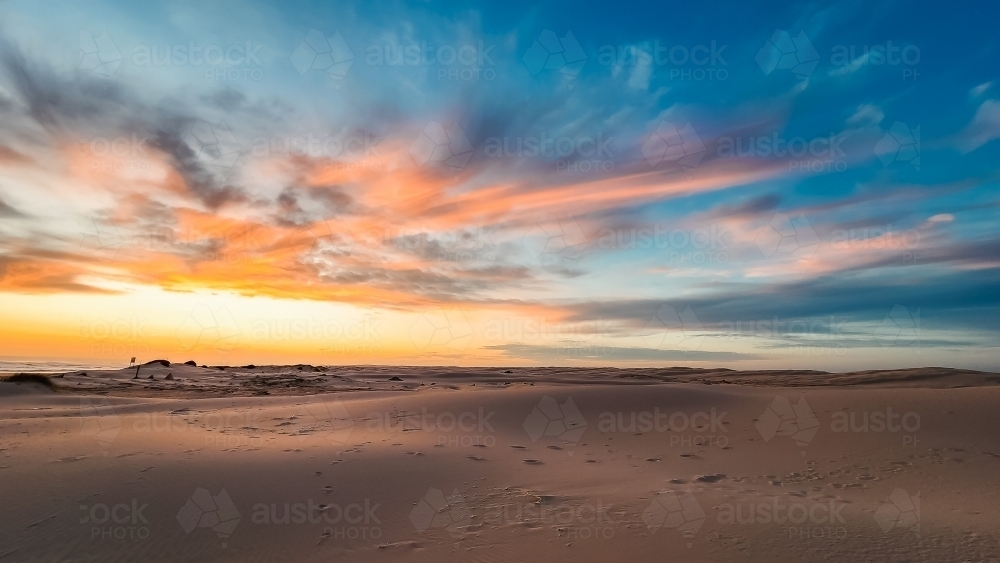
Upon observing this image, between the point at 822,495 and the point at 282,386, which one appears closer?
the point at 822,495

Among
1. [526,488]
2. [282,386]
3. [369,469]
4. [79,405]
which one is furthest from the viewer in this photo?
[282,386]

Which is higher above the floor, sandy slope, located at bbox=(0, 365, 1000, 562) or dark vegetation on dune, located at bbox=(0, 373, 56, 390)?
dark vegetation on dune, located at bbox=(0, 373, 56, 390)

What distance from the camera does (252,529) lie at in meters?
6.06

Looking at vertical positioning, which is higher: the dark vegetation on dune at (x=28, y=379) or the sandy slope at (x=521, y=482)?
the dark vegetation on dune at (x=28, y=379)

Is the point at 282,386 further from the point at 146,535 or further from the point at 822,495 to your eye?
the point at 822,495

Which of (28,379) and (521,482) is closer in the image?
(521,482)

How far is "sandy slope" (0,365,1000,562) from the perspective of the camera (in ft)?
17.9

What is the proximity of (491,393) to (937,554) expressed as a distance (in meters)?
12.0

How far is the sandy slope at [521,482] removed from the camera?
5457 mm

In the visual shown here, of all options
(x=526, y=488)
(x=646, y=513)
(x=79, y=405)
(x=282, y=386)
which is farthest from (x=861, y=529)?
(x=282, y=386)

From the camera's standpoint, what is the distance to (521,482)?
8.05 m

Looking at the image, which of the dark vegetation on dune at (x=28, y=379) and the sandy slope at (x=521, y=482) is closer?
the sandy slope at (x=521, y=482)

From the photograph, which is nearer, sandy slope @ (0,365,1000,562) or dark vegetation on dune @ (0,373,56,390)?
sandy slope @ (0,365,1000,562)

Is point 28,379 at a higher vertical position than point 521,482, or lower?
higher
